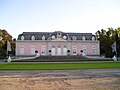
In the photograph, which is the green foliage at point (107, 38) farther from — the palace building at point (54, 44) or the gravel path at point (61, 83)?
the gravel path at point (61, 83)

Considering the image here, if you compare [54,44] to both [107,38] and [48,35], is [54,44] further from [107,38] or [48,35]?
[107,38]

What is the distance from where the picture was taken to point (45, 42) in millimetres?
73750

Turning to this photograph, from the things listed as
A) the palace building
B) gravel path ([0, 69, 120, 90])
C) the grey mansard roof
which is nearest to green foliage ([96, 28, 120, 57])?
the palace building

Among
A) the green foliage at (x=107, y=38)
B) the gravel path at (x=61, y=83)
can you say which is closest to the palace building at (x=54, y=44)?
the green foliage at (x=107, y=38)

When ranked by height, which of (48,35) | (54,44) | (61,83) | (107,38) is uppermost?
(48,35)

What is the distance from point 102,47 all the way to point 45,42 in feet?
69.7

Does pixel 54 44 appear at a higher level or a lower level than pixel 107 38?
lower

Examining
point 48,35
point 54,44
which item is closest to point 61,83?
point 54,44

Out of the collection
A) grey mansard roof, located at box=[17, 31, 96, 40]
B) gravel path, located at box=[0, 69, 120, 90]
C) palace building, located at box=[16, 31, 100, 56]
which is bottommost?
gravel path, located at box=[0, 69, 120, 90]

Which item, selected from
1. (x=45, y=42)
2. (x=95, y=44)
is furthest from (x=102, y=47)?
(x=45, y=42)

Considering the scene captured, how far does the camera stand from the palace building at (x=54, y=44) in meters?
73.5

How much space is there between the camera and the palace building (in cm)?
7350

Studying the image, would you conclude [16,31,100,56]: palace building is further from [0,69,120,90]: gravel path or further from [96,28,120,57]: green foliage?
[0,69,120,90]: gravel path

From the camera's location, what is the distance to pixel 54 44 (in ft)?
242
